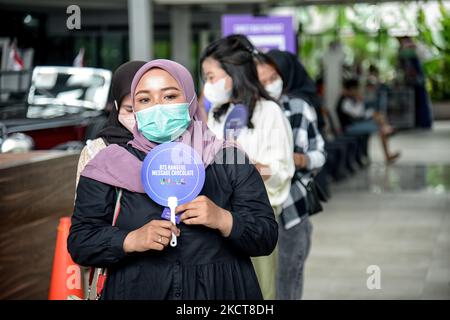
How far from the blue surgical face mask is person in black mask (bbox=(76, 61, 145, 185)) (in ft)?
1.63

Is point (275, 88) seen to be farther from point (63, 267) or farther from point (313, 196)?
point (63, 267)

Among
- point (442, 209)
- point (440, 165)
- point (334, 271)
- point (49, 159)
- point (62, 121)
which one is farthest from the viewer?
point (440, 165)

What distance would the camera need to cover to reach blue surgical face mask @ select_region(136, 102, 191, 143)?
8.09 ft

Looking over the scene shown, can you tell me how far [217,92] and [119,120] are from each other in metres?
0.95

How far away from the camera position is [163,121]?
2.46 metres

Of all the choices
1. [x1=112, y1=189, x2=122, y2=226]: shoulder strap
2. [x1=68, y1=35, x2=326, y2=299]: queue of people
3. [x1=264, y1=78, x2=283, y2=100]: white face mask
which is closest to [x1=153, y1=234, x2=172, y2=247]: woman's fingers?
[x1=68, y1=35, x2=326, y2=299]: queue of people

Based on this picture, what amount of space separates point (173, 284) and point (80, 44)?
11336 millimetres

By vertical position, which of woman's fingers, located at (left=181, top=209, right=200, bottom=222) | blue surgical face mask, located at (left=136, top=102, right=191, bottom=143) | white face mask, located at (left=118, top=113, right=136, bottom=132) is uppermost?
white face mask, located at (left=118, top=113, right=136, bottom=132)

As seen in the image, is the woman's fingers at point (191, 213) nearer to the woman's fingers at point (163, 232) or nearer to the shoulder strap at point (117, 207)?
the woman's fingers at point (163, 232)

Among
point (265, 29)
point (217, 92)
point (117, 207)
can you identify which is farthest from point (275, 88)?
point (265, 29)

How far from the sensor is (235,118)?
4.12 m

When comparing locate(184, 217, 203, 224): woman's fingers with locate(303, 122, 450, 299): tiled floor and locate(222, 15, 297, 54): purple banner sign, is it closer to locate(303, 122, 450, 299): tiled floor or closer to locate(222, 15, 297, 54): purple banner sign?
locate(303, 122, 450, 299): tiled floor

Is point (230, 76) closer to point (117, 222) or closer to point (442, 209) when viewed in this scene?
point (117, 222)

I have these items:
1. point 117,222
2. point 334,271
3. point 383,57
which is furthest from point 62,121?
point 383,57
